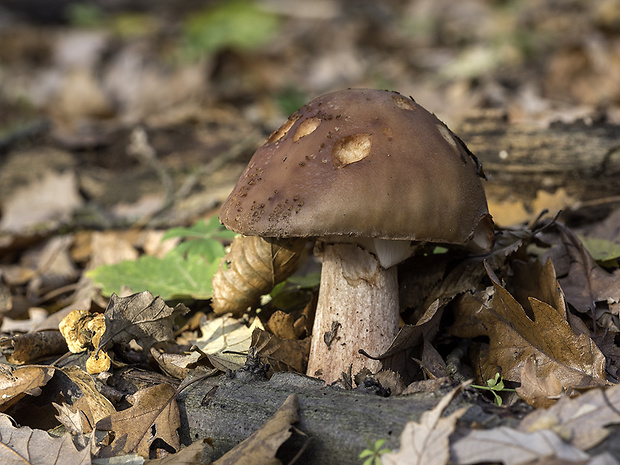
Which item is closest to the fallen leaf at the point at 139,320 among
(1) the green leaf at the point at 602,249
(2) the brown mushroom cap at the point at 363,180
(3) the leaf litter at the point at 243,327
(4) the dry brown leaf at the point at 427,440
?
(3) the leaf litter at the point at 243,327

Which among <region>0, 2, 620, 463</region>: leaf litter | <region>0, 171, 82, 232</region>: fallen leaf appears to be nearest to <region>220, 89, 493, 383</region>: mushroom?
<region>0, 2, 620, 463</region>: leaf litter

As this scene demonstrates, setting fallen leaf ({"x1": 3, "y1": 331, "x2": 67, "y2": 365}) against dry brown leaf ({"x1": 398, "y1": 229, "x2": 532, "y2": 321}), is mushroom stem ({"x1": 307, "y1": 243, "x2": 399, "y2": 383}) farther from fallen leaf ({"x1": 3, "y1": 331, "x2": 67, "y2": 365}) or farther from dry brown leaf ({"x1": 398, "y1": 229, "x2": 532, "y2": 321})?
fallen leaf ({"x1": 3, "y1": 331, "x2": 67, "y2": 365})

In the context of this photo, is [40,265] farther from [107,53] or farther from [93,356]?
[107,53]

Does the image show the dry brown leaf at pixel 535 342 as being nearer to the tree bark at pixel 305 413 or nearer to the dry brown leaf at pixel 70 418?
the tree bark at pixel 305 413

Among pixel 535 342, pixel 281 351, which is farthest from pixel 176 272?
pixel 535 342

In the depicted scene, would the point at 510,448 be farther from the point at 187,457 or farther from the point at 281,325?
the point at 281,325

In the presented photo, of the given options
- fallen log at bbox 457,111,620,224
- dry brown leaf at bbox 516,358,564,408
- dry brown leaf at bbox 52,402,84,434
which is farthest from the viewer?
fallen log at bbox 457,111,620,224

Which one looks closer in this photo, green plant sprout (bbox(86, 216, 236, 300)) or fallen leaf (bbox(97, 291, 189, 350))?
fallen leaf (bbox(97, 291, 189, 350))
